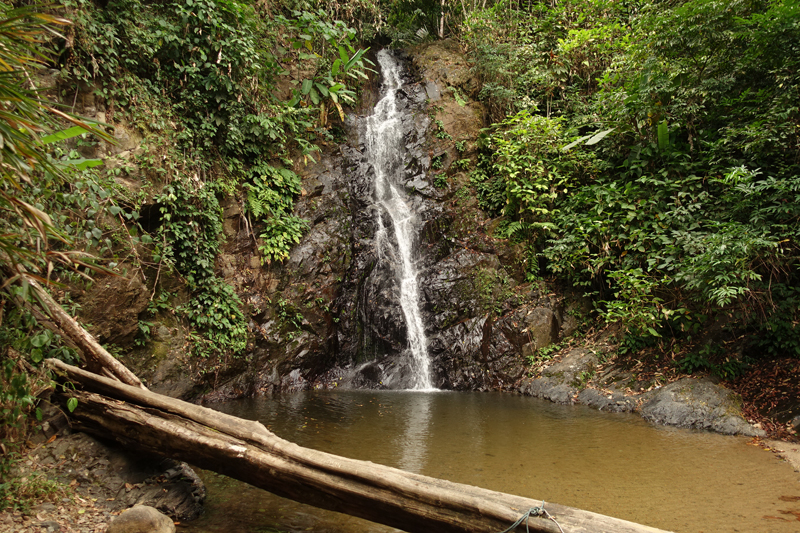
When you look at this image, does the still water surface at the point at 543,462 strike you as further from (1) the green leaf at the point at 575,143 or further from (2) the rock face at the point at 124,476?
(1) the green leaf at the point at 575,143

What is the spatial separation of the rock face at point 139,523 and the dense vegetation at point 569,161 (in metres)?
1.56

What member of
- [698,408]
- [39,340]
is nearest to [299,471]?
[39,340]

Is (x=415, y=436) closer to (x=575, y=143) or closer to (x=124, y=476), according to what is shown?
(x=124, y=476)

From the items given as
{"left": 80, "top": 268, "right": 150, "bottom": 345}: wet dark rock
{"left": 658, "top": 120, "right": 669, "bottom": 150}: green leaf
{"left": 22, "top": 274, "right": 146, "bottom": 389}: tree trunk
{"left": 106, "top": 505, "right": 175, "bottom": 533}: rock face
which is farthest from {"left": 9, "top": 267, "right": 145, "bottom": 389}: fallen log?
{"left": 658, "top": 120, "right": 669, "bottom": 150}: green leaf

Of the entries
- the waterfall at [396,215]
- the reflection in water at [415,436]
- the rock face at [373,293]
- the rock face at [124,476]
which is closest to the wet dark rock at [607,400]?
the rock face at [373,293]

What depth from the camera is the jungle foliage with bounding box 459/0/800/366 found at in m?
5.99

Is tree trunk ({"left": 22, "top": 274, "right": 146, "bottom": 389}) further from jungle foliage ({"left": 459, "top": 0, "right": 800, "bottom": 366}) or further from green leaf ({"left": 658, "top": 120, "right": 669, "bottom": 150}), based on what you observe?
green leaf ({"left": 658, "top": 120, "right": 669, "bottom": 150})

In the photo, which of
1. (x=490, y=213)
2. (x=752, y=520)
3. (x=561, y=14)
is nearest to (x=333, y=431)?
(x=752, y=520)

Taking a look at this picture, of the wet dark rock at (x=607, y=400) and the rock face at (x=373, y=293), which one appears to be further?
the rock face at (x=373, y=293)

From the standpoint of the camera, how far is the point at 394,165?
40.0 feet

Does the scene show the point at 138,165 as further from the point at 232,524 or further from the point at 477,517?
the point at 477,517

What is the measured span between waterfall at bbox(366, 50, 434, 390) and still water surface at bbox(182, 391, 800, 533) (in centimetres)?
234

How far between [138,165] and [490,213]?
25.2ft

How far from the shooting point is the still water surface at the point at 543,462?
134 inches
